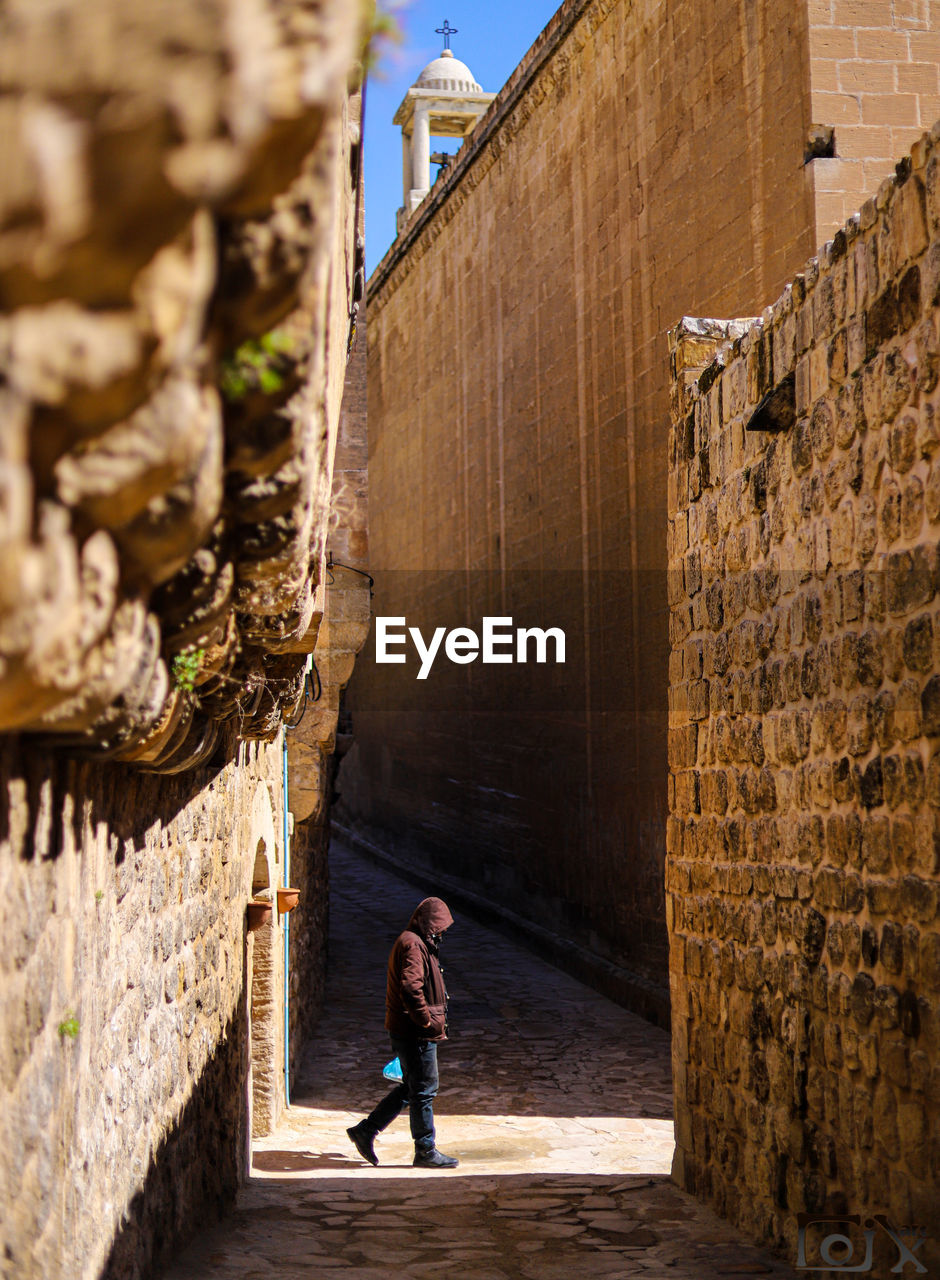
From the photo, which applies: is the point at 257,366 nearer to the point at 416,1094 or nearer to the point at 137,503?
the point at 137,503

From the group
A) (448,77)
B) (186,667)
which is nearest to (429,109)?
(448,77)

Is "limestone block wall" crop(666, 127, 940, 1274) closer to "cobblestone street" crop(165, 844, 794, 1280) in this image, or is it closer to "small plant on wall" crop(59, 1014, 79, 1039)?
"cobblestone street" crop(165, 844, 794, 1280)

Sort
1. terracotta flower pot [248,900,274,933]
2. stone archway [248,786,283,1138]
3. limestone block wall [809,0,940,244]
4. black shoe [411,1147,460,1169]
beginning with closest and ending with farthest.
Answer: terracotta flower pot [248,900,274,933] → black shoe [411,1147,460,1169] → stone archway [248,786,283,1138] → limestone block wall [809,0,940,244]

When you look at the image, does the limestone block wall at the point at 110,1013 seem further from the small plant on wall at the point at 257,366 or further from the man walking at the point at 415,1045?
the man walking at the point at 415,1045

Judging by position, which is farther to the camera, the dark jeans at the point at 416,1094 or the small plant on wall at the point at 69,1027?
the dark jeans at the point at 416,1094

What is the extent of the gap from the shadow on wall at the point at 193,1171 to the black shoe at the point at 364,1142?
922 millimetres

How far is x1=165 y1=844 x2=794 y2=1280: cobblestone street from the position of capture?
467cm

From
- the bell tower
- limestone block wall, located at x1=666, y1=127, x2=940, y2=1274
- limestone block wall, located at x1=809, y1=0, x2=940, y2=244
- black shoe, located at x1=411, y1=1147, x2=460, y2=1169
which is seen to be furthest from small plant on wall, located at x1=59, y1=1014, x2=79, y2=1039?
the bell tower

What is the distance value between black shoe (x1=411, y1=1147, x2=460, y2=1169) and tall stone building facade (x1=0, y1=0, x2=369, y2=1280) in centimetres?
262

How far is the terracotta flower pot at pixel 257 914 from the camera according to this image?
6328 mm

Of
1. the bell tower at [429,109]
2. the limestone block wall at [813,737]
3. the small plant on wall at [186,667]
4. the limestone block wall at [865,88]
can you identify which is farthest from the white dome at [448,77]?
the small plant on wall at [186,667]

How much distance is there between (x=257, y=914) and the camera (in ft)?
20.9

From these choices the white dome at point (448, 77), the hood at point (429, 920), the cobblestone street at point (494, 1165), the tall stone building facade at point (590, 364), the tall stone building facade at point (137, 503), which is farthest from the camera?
the white dome at point (448, 77)

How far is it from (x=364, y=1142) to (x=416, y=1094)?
0.41 m
